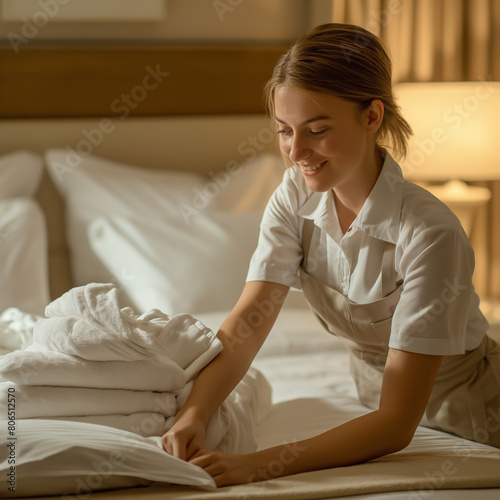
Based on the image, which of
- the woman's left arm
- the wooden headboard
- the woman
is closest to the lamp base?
the wooden headboard

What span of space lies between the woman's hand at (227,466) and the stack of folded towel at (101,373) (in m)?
0.09

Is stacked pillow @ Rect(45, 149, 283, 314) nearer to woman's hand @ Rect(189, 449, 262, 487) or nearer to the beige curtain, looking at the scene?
the beige curtain

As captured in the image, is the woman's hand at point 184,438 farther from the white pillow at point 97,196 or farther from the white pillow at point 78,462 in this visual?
the white pillow at point 97,196

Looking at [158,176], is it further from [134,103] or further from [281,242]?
[281,242]

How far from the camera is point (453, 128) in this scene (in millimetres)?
2354

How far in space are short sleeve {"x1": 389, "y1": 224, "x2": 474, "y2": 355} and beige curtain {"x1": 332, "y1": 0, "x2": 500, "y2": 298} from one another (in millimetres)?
1744

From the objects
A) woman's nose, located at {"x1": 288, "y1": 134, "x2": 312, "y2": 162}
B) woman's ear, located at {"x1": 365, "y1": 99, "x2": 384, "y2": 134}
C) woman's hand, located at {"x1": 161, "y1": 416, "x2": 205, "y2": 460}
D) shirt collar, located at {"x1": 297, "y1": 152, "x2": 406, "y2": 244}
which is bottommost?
woman's hand, located at {"x1": 161, "y1": 416, "x2": 205, "y2": 460}

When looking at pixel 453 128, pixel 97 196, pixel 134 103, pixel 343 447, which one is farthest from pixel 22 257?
pixel 453 128

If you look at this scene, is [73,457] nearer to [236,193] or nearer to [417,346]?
[417,346]

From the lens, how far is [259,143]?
2.58 metres

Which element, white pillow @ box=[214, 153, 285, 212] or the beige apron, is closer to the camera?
the beige apron

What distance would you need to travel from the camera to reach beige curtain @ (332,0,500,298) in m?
2.66

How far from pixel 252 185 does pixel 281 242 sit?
1.03 meters

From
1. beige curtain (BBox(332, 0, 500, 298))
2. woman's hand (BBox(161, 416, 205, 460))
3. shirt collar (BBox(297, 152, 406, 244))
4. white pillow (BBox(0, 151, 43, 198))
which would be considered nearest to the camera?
woman's hand (BBox(161, 416, 205, 460))
